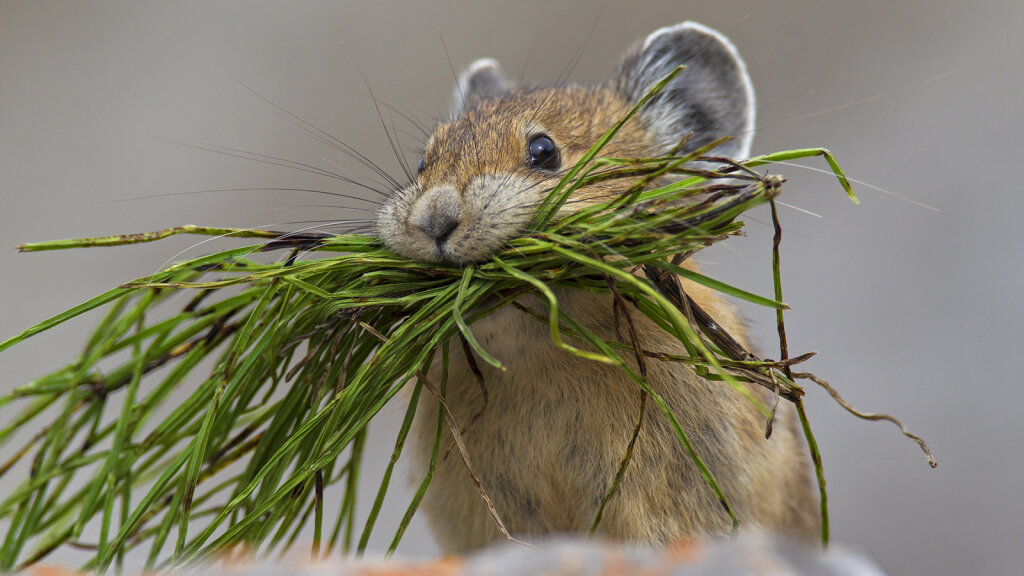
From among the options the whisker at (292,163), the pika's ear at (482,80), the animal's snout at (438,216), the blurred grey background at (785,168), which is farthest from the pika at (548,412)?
the blurred grey background at (785,168)

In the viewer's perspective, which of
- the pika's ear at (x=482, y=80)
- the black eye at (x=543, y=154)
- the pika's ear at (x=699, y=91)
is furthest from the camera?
the pika's ear at (x=482, y=80)

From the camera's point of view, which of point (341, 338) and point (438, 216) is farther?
point (341, 338)

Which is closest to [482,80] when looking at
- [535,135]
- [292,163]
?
[535,135]

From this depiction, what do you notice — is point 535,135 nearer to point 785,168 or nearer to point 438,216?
point 438,216

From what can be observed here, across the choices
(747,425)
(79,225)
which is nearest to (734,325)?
(747,425)

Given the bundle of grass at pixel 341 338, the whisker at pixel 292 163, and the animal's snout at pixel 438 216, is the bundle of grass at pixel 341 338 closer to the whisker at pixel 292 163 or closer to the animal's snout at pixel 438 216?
the animal's snout at pixel 438 216

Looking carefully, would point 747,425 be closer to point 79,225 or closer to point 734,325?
point 734,325
